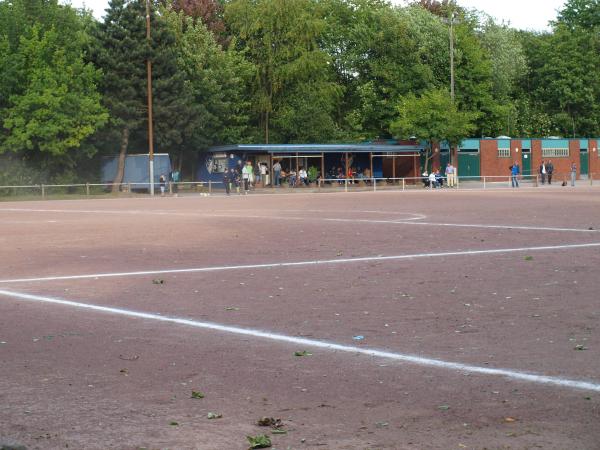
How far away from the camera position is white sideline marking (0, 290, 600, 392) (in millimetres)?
7188

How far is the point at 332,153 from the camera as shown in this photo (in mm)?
70375

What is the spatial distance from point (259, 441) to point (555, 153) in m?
79.5

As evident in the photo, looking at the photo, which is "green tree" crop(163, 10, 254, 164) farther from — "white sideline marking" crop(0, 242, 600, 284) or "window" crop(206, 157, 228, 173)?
"white sideline marking" crop(0, 242, 600, 284)

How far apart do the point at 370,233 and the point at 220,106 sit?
5028 cm

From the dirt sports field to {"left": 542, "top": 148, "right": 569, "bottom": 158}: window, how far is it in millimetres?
64417

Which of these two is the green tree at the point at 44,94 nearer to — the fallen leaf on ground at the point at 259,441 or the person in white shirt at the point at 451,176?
the person in white shirt at the point at 451,176

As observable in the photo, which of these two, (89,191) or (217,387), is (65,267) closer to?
(217,387)

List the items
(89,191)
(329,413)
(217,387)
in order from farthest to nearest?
(89,191), (217,387), (329,413)

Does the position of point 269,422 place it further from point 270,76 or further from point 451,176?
point 270,76

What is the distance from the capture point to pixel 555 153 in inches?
3221

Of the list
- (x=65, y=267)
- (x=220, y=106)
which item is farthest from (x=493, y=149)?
(x=65, y=267)

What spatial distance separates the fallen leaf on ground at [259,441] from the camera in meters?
5.63

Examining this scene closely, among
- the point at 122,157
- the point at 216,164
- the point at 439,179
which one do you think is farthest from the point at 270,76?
the point at 439,179

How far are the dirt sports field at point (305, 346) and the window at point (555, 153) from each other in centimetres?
6442
